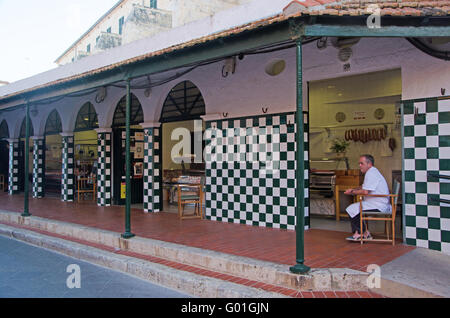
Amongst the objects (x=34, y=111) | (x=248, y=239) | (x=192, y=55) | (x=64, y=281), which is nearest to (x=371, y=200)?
(x=248, y=239)

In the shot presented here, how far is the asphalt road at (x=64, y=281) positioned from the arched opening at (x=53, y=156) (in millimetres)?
8335

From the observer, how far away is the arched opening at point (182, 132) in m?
9.25

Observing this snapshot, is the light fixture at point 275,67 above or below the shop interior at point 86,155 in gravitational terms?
above

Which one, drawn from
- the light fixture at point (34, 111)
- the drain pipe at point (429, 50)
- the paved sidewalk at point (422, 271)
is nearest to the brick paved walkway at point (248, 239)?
the paved sidewalk at point (422, 271)

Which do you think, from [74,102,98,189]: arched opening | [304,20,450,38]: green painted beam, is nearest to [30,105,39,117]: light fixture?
[74,102,98,189]: arched opening

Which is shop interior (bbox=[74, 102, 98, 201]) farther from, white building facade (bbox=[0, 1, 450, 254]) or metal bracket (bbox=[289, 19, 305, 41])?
metal bracket (bbox=[289, 19, 305, 41])

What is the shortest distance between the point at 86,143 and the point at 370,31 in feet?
49.7

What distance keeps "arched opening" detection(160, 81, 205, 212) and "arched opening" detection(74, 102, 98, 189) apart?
98.7 inches

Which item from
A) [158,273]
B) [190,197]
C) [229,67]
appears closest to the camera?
[158,273]

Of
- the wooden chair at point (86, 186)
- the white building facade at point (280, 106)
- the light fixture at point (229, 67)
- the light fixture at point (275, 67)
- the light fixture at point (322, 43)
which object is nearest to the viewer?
the white building facade at point (280, 106)

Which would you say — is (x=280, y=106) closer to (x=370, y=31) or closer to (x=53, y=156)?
(x=370, y=31)

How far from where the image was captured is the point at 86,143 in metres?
17.3

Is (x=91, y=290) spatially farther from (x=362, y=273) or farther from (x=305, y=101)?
(x=305, y=101)

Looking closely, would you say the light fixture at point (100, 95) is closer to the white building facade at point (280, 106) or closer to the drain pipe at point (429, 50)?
the white building facade at point (280, 106)
